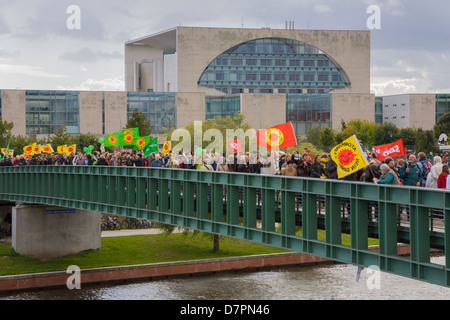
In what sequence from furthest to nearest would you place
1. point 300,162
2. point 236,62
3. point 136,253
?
1. point 236,62
2. point 136,253
3. point 300,162

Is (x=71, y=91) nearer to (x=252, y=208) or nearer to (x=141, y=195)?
(x=141, y=195)

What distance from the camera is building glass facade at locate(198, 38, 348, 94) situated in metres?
140

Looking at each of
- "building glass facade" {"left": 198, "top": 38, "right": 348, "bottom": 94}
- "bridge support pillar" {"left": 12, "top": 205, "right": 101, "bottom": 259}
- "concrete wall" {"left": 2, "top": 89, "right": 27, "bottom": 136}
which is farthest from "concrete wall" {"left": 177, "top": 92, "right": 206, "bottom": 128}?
"bridge support pillar" {"left": 12, "top": 205, "right": 101, "bottom": 259}

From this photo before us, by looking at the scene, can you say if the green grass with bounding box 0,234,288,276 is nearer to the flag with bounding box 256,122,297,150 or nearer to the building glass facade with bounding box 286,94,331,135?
the flag with bounding box 256,122,297,150

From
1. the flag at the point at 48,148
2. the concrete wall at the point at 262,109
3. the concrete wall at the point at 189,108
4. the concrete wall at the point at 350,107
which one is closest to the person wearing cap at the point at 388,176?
the flag at the point at 48,148

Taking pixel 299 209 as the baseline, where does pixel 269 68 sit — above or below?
above

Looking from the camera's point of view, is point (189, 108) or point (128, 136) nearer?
point (128, 136)

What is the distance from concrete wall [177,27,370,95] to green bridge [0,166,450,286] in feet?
312

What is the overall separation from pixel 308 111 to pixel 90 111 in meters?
37.4

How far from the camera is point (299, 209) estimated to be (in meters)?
30.4

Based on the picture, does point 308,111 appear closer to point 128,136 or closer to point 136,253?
point 136,253

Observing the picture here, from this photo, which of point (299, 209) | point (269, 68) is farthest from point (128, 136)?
point (269, 68)

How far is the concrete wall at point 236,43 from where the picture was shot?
137 metres

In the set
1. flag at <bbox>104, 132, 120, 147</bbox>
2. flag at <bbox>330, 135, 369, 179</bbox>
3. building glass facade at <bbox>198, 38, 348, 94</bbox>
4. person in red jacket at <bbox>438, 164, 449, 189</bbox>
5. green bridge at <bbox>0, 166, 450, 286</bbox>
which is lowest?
A: green bridge at <bbox>0, 166, 450, 286</bbox>
